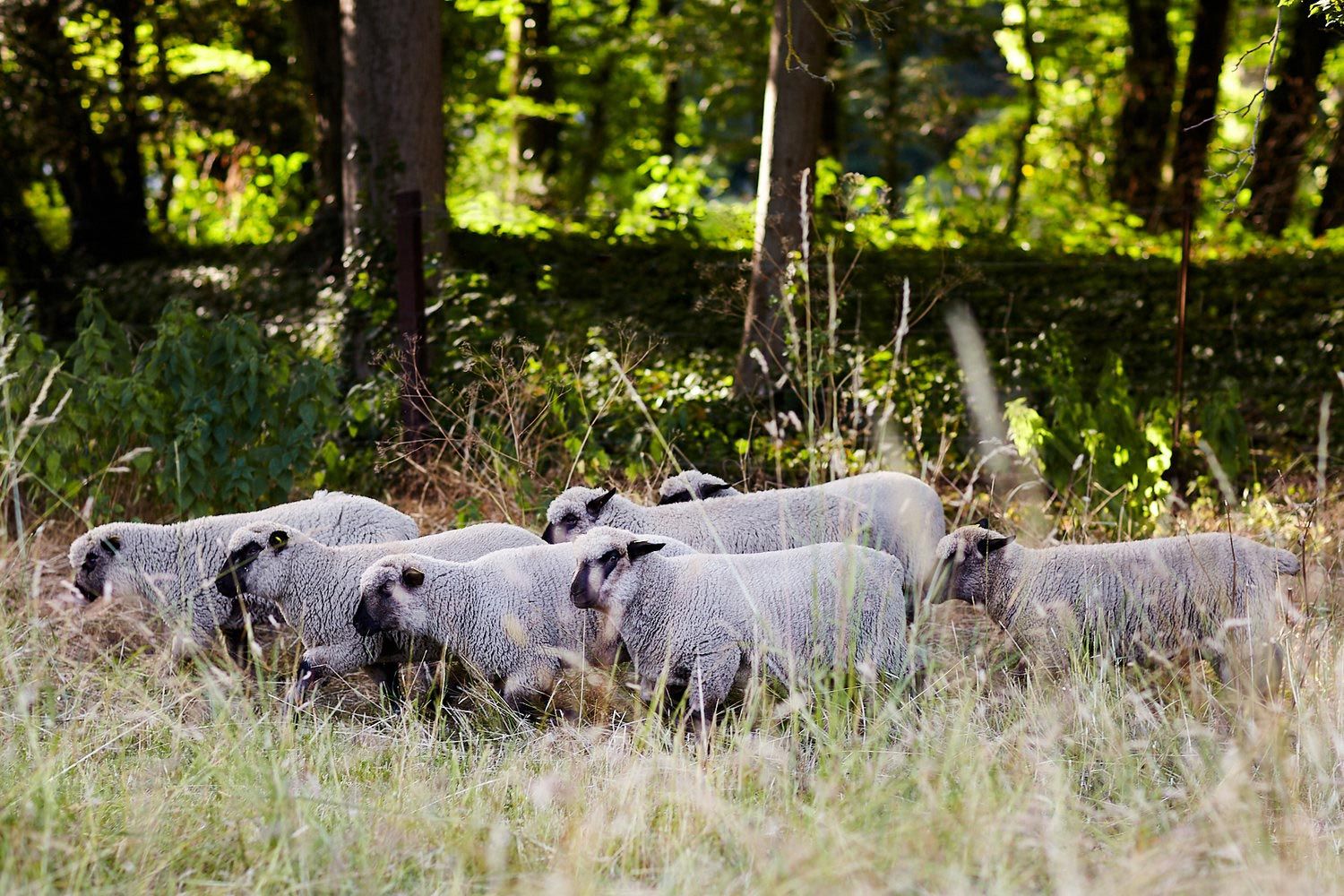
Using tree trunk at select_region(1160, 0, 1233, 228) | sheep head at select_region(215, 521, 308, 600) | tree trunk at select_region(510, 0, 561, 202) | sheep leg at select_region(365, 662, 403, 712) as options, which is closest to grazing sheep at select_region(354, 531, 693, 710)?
sheep leg at select_region(365, 662, 403, 712)

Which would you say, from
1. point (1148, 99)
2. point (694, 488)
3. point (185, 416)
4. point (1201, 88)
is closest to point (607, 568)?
point (694, 488)

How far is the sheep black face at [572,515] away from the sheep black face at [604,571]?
80cm

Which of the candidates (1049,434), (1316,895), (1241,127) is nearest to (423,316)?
(1049,434)

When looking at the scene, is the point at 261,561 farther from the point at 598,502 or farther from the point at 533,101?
the point at 533,101

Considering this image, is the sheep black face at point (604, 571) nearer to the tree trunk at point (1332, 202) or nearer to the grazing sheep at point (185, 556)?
the grazing sheep at point (185, 556)

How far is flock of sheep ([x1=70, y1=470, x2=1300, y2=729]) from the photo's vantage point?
455 cm

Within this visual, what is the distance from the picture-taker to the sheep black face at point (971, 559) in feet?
16.9

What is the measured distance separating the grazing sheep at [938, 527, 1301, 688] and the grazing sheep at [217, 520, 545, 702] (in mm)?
2356

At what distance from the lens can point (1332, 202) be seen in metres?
13.8

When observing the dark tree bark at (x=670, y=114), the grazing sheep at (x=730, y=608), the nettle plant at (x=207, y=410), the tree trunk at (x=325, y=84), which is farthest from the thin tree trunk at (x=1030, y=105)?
the grazing sheep at (x=730, y=608)

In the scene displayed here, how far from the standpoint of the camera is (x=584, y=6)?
19.3m

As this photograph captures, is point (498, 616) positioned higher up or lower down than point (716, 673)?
higher up

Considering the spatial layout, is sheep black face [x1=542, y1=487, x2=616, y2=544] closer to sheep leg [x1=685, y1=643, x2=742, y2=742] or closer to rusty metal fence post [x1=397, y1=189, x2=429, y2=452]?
sheep leg [x1=685, y1=643, x2=742, y2=742]

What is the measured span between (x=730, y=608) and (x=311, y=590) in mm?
1691
